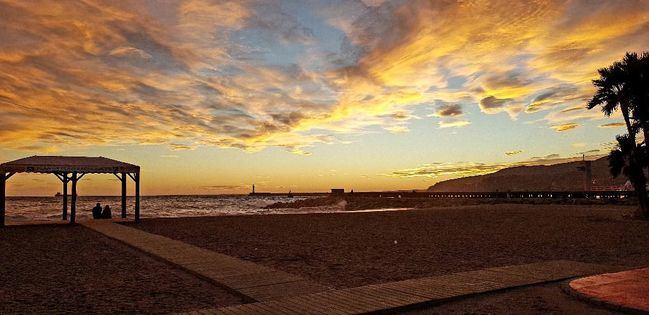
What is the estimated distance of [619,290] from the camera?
6422 mm

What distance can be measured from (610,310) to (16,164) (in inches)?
914

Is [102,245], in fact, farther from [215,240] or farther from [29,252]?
[215,240]

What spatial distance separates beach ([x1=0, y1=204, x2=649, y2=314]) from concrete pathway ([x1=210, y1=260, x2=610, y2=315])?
0.30 metres

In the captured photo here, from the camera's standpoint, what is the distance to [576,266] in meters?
9.32

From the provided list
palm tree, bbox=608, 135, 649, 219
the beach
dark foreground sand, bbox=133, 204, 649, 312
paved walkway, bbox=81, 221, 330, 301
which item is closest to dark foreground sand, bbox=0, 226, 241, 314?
the beach

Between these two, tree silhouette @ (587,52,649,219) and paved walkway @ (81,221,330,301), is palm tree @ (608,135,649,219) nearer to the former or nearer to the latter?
tree silhouette @ (587,52,649,219)

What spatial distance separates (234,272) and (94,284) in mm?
2523

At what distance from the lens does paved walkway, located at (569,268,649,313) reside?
18.8ft

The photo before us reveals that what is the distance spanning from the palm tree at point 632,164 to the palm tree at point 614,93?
46 centimetres

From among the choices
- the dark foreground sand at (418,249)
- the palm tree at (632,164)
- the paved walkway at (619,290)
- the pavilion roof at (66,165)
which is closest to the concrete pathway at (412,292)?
the dark foreground sand at (418,249)

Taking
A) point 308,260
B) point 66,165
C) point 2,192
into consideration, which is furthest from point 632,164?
point 2,192

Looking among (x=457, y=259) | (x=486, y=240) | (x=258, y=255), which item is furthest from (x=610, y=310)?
(x=486, y=240)

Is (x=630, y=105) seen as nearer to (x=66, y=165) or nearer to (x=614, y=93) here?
(x=614, y=93)

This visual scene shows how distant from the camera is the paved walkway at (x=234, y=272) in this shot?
24.1 feet
